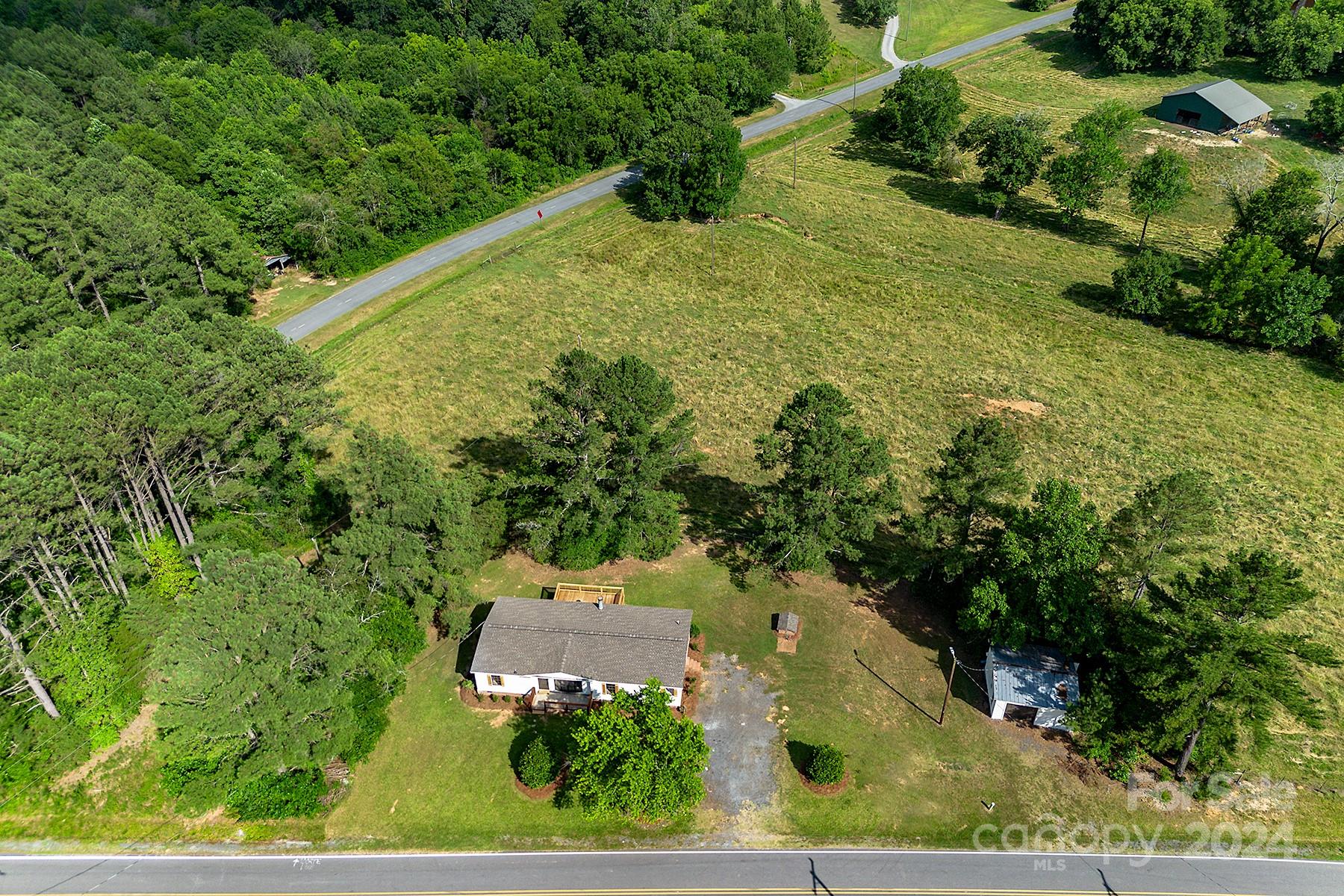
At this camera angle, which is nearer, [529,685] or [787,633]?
[529,685]

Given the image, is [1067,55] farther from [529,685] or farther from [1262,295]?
[529,685]

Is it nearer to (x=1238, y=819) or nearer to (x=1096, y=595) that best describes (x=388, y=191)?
(x=1096, y=595)

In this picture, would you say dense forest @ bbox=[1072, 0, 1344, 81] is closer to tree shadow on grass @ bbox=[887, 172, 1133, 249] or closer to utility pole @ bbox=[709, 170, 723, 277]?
tree shadow on grass @ bbox=[887, 172, 1133, 249]

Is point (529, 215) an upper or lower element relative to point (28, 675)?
upper

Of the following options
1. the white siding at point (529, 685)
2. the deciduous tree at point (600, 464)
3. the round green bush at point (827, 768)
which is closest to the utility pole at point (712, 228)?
the deciduous tree at point (600, 464)

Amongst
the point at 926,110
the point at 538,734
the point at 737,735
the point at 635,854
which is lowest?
the point at 635,854

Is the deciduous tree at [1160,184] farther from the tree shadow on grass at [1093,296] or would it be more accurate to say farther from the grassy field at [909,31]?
the grassy field at [909,31]

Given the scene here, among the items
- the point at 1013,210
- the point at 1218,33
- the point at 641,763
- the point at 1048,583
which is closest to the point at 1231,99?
the point at 1218,33
